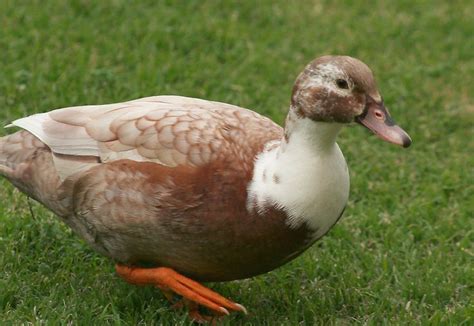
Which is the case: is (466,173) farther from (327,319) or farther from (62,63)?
(62,63)

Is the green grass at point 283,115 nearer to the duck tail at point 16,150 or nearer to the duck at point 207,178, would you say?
the duck at point 207,178

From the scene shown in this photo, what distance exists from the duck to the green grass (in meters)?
0.31

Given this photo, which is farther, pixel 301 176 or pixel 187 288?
pixel 187 288

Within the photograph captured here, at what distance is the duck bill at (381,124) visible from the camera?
3.77 meters

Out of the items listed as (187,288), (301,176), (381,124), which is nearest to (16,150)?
(187,288)

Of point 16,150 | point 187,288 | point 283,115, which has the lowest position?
point 283,115

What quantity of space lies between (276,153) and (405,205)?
1.69m

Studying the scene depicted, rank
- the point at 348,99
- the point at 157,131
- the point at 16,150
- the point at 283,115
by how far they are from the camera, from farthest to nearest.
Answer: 1. the point at 283,115
2. the point at 16,150
3. the point at 157,131
4. the point at 348,99

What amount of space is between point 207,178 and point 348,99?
61 centimetres

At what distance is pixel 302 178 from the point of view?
3.82 metres

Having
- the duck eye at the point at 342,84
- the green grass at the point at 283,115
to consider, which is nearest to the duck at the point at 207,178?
the duck eye at the point at 342,84

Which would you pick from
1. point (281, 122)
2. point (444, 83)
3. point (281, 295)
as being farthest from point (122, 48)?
point (281, 295)

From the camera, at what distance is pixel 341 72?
377cm

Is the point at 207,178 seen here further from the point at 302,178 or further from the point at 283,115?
the point at 283,115
